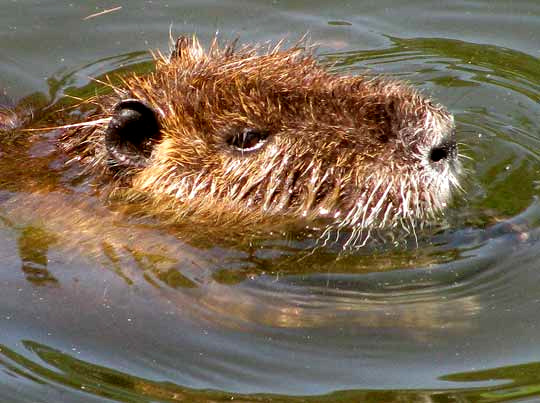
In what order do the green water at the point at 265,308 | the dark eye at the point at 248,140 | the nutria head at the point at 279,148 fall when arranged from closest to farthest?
the green water at the point at 265,308, the nutria head at the point at 279,148, the dark eye at the point at 248,140

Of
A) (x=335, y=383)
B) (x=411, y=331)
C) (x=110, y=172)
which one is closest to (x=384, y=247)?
(x=411, y=331)

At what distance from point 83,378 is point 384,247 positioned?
4.36ft

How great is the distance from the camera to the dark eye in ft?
15.2

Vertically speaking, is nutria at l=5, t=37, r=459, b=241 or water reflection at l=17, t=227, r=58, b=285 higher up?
nutria at l=5, t=37, r=459, b=241

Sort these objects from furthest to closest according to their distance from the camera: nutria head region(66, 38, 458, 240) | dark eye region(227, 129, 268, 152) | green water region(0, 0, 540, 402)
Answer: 1. dark eye region(227, 129, 268, 152)
2. nutria head region(66, 38, 458, 240)
3. green water region(0, 0, 540, 402)

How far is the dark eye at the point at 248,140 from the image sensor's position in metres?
4.62

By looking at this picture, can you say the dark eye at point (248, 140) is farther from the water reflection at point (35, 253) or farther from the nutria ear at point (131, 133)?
the water reflection at point (35, 253)

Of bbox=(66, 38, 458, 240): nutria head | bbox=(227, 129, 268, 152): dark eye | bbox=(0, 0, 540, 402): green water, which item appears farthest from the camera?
bbox=(227, 129, 268, 152): dark eye

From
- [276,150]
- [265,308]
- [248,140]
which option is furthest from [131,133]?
[265,308]

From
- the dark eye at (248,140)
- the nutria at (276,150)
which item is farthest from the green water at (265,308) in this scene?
the dark eye at (248,140)

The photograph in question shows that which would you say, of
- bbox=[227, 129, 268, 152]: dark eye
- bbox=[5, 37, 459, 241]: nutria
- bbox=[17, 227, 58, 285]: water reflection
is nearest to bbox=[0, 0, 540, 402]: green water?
bbox=[17, 227, 58, 285]: water reflection

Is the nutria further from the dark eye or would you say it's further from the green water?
the green water

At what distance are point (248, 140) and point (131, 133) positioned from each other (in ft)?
1.53

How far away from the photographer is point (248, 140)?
15.3ft
